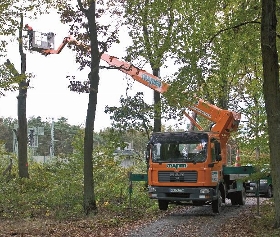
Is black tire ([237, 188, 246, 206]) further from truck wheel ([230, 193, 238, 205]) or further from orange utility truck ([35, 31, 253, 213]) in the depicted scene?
orange utility truck ([35, 31, 253, 213])

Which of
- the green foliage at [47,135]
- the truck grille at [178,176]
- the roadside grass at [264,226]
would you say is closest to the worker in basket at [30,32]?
the truck grille at [178,176]

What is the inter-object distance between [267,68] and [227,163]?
755 cm

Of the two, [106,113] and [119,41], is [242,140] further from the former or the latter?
[106,113]

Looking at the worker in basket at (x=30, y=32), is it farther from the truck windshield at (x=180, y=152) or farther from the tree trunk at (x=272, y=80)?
the tree trunk at (x=272, y=80)

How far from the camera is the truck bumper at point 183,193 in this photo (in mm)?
15469

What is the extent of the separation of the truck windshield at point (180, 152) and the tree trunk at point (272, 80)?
14.6 feet

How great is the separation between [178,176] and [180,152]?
825 mm

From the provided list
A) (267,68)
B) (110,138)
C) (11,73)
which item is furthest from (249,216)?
(11,73)

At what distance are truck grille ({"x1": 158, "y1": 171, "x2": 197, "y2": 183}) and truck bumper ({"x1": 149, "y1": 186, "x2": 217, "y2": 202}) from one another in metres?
Result: 0.28

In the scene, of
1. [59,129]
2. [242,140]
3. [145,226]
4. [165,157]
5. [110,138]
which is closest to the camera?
[145,226]

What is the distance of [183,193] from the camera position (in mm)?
15750

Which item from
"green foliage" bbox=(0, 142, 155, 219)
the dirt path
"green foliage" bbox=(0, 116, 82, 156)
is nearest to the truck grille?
the dirt path

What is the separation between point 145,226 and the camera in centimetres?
1312

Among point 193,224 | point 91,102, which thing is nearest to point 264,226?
point 193,224
